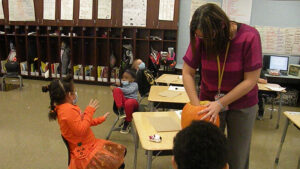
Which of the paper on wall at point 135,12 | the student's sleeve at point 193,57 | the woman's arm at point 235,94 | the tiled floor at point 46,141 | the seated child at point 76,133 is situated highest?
the paper on wall at point 135,12

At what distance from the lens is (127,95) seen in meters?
3.13

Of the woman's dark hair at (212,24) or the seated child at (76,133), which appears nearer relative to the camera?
the woman's dark hair at (212,24)

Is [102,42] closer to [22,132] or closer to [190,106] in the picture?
[22,132]

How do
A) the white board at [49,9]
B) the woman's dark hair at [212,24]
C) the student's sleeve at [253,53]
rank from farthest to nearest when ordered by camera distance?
1. the white board at [49,9]
2. the student's sleeve at [253,53]
3. the woman's dark hair at [212,24]

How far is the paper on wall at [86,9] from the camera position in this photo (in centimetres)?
574

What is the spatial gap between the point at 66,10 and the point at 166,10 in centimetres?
246

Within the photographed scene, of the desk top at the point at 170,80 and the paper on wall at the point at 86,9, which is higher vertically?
the paper on wall at the point at 86,9

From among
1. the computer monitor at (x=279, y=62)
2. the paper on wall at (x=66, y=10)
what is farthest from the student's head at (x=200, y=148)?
the paper on wall at (x=66, y=10)

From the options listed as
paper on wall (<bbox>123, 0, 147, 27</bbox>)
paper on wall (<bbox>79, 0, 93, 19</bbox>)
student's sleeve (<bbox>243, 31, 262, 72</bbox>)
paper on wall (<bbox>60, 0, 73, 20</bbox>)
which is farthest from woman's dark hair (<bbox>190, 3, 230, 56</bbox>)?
paper on wall (<bbox>60, 0, 73, 20</bbox>)

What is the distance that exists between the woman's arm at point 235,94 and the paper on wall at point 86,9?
511cm

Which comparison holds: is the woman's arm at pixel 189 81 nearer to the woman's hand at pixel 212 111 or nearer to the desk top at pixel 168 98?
the woman's hand at pixel 212 111

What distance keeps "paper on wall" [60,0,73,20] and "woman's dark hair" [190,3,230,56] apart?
17.4 feet

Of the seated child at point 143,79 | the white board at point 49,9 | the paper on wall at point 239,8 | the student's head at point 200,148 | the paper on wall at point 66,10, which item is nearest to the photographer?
the student's head at point 200,148

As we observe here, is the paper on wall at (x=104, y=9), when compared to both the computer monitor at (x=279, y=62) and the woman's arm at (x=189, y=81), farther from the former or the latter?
the woman's arm at (x=189, y=81)
